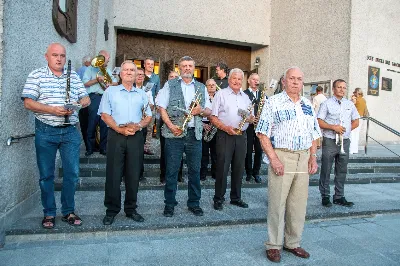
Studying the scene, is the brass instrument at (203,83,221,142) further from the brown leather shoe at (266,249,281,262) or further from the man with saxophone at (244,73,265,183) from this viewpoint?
the brown leather shoe at (266,249,281,262)

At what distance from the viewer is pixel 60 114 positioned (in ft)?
11.8

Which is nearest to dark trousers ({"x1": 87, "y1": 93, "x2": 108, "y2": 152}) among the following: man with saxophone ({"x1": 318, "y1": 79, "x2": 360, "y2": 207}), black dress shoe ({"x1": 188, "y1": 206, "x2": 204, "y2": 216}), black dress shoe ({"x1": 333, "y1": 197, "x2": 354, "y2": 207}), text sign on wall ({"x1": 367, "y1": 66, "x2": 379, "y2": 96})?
black dress shoe ({"x1": 188, "y1": 206, "x2": 204, "y2": 216})

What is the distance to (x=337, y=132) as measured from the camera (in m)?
5.12

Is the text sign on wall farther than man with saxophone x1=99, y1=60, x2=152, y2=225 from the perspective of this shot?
Yes

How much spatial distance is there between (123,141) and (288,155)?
6.23 ft

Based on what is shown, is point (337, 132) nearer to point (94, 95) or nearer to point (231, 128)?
point (231, 128)

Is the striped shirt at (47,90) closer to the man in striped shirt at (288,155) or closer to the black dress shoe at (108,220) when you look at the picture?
the black dress shoe at (108,220)

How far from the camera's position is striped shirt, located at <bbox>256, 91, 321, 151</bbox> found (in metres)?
3.39

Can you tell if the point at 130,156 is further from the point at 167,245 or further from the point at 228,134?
the point at 228,134

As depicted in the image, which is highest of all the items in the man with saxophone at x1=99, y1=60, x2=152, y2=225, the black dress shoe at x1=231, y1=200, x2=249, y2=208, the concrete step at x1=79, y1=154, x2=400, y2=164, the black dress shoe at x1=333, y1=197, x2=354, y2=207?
the man with saxophone at x1=99, y1=60, x2=152, y2=225

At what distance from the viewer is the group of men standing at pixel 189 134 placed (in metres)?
3.43

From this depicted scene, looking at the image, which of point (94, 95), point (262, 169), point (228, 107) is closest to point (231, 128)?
point (228, 107)

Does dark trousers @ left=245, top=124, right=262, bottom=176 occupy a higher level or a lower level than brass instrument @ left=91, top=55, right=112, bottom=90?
lower

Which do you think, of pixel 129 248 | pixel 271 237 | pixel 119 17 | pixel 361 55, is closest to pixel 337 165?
pixel 271 237
